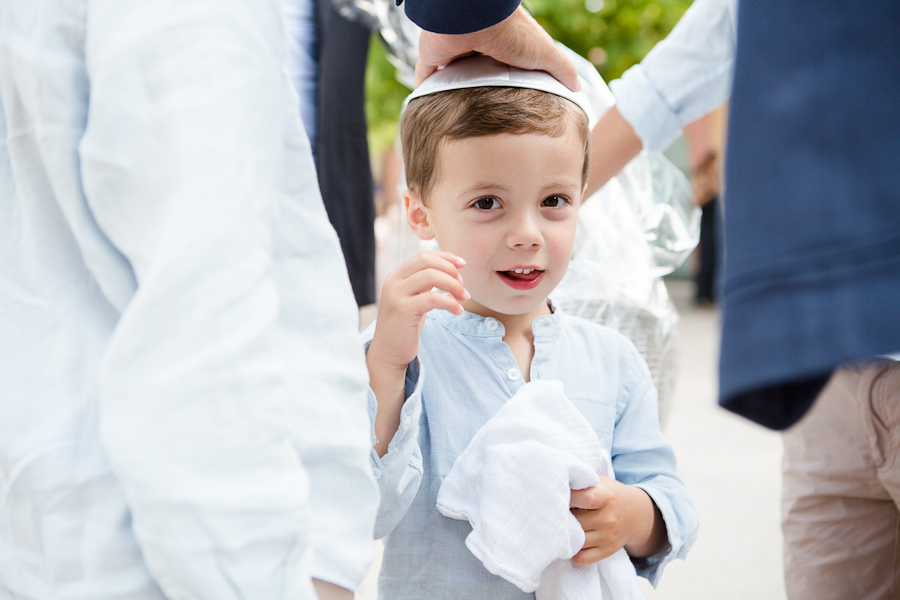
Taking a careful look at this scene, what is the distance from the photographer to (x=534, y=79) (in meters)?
1.23

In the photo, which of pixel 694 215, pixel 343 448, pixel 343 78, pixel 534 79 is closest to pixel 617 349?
pixel 534 79

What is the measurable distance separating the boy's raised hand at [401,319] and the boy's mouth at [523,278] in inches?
8.0

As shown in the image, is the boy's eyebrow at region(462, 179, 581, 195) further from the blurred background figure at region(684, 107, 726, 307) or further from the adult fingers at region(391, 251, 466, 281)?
the blurred background figure at region(684, 107, 726, 307)

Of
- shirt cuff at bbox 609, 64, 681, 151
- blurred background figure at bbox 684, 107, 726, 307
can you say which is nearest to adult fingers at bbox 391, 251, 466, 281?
shirt cuff at bbox 609, 64, 681, 151

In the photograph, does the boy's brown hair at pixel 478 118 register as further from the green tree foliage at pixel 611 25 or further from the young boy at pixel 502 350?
the green tree foliage at pixel 611 25

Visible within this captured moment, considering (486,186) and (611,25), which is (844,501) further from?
(611,25)

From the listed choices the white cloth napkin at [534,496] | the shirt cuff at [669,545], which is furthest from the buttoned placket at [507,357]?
the shirt cuff at [669,545]

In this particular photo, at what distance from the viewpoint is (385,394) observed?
3.29 ft

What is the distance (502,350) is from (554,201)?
0.88 feet

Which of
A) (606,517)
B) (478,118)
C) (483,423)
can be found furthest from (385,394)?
(478,118)

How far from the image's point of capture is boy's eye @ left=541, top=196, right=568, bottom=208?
3.98 feet

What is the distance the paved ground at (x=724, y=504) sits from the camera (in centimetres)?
225

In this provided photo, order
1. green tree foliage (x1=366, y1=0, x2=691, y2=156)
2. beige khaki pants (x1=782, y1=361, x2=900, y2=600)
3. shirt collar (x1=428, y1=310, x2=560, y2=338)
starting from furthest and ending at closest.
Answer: green tree foliage (x1=366, y1=0, x2=691, y2=156), beige khaki pants (x1=782, y1=361, x2=900, y2=600), shirt collar (x1=428, y1=310, x2=560, y2=338)

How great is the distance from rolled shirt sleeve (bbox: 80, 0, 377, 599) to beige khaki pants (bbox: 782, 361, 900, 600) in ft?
3.84
